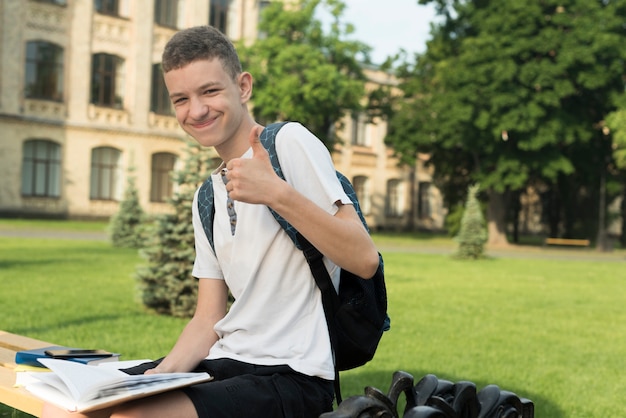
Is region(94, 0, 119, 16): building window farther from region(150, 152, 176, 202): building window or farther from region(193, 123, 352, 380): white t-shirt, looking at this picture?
region(193, 123, 352, 380): white t-shirt

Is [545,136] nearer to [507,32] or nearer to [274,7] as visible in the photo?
[507,32]

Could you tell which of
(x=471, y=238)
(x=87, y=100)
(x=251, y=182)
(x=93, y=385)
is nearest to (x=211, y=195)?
(x=251, y=182)

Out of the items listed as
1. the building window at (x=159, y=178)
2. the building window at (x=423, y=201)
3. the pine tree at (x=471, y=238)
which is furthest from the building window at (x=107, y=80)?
the building window at (x=423, y=201)

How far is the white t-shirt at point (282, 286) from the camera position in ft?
8.61

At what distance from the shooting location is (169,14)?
39.4 metres

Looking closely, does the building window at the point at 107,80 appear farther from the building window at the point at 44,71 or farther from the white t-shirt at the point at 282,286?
the white t-shirt at the point at 282,286

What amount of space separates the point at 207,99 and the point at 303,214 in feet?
2.08

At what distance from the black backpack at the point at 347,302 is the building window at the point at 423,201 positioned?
50291 mm

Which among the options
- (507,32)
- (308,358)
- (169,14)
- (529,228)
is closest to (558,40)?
(507,32)

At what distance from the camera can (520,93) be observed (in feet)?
110

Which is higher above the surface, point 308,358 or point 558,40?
point 558,40

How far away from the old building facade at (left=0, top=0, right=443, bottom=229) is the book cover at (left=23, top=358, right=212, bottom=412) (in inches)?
1197

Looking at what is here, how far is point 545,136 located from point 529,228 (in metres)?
25.6

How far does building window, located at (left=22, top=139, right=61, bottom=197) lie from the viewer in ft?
112
